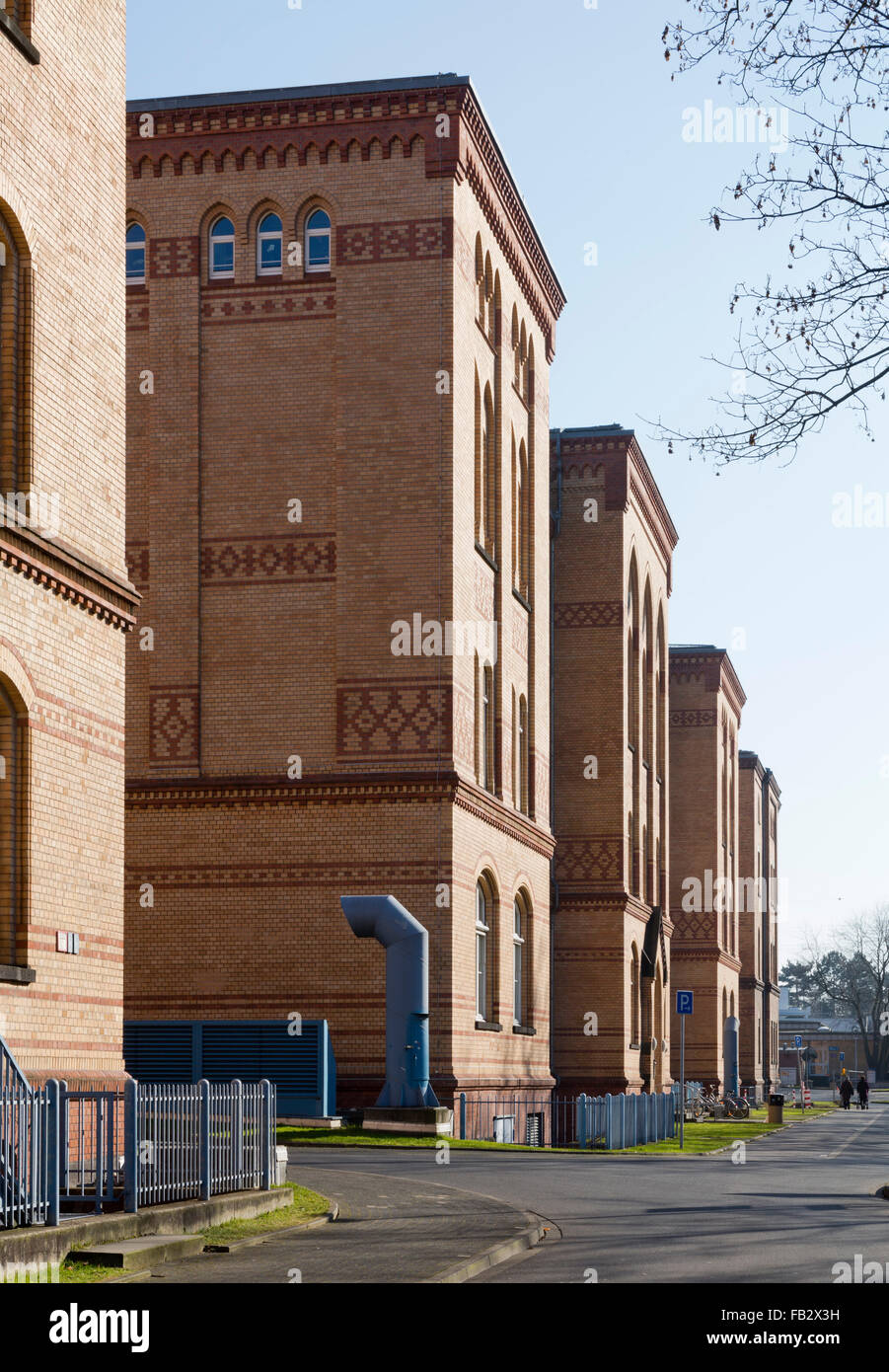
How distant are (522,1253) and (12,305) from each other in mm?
9931

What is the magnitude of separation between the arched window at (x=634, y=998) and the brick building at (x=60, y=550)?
2865 cm

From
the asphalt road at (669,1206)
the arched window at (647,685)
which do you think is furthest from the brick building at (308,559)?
the arched window at (647,685)

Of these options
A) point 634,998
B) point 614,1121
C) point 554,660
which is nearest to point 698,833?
point 634,998

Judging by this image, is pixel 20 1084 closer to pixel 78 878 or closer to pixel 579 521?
pixel 78 878

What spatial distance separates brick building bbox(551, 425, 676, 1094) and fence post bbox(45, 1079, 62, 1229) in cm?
3272

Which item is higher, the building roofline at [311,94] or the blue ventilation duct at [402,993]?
the building roofline at [311,94]

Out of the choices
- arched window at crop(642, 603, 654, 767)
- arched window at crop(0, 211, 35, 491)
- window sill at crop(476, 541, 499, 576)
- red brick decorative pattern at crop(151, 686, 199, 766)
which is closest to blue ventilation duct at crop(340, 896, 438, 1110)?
red brick decorative pattern at crop(151, 686, 199, 766)

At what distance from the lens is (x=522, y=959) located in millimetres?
37219

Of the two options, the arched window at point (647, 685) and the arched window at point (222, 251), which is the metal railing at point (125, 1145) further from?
the arched window at point (647, 685)

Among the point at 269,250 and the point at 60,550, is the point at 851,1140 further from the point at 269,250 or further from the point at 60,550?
the point at 60,550

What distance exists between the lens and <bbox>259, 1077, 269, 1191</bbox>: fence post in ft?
55.3

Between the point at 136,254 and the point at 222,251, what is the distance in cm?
158

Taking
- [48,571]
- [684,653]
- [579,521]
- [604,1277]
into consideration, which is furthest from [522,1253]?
[684,653]

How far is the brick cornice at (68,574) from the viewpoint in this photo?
16828mm
